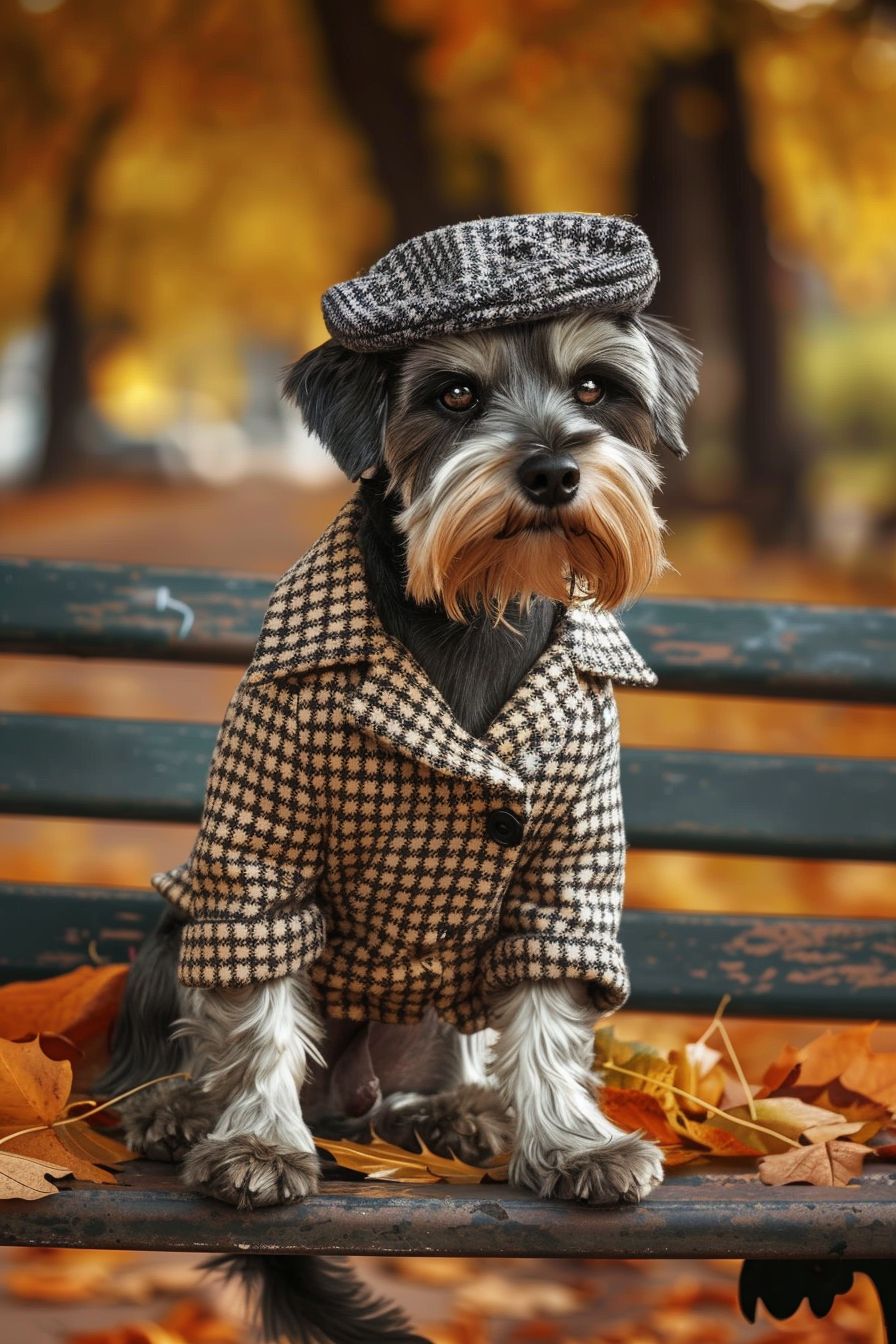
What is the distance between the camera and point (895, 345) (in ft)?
14.0

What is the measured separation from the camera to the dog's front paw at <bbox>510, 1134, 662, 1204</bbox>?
1.42 m

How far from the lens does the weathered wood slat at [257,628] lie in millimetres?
2102

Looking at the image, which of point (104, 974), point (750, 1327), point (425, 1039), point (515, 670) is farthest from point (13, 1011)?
point (750, 1327)

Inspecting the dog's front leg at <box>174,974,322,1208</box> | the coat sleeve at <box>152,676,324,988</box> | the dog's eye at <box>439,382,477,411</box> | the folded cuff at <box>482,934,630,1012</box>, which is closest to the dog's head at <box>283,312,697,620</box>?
the dog's eye at <box>439,382,477,411</box>

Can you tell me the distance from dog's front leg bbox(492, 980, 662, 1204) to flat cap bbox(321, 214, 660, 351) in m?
0.72

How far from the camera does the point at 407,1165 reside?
1.58 meters

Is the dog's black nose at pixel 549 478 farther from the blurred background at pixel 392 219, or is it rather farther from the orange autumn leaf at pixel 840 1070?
the blurred background at pixel 392 219

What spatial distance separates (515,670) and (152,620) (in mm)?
737

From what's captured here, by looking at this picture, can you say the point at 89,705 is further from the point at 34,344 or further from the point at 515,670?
the point at 515,670

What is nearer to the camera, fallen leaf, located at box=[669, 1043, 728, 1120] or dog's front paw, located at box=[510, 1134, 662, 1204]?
dog's front paw, located at box=[510, 1134, 662, 1204]

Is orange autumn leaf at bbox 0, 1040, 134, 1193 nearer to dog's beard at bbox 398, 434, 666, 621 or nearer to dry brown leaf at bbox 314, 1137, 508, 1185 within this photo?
dry brown leaf at bbox 314, 1137, 508, 1185

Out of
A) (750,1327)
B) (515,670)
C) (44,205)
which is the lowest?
(750,1327)

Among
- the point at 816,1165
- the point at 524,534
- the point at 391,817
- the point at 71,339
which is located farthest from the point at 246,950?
the point at 71,339

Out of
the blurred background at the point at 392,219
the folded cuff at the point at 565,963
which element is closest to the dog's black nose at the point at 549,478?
the folded cuff at the point at 565,963
